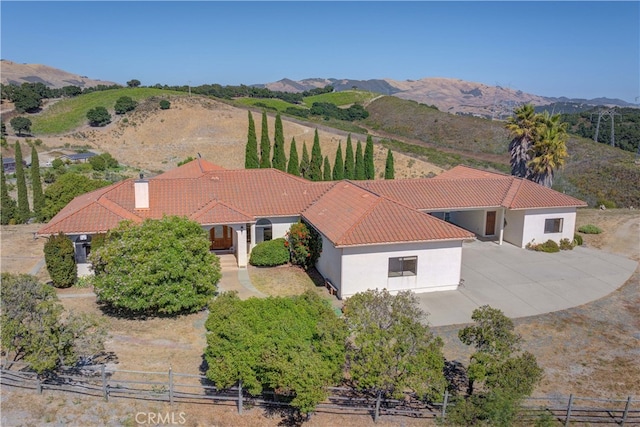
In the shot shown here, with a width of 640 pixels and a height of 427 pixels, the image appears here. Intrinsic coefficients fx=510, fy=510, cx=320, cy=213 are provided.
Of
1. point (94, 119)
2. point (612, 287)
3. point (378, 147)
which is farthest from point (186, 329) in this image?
point (94, 119)

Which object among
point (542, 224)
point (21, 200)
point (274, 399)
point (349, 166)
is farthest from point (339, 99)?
point (274, 399)

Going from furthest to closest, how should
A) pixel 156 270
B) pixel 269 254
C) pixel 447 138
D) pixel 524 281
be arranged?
pixel 447 138
pixel 269 254
pixel 524 281
pixel 156 270

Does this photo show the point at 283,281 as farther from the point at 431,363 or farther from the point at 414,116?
the point at 414,116

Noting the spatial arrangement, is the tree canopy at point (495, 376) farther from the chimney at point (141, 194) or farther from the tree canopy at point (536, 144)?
the tree canopy at point (536, 144)

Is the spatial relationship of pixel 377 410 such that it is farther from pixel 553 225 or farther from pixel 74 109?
pixel 74 109

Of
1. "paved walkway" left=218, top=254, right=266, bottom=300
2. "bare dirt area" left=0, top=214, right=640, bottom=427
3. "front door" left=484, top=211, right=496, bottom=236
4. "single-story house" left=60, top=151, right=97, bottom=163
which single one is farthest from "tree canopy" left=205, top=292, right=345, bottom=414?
"single-story house" left=60, top=151, right=97, bottom=163

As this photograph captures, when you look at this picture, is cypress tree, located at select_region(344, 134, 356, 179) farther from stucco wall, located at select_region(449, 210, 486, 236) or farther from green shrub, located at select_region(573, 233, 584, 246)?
green shrub, located at select_region(573, 233, 584, 246)
